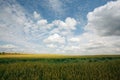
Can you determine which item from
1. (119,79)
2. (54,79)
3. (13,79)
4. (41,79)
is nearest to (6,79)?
(13,79)

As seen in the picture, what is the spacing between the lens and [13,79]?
7.55 metres

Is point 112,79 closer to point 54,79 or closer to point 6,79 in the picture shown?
point 54,79

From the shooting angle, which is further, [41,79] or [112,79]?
[41,79]

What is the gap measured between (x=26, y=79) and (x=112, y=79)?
14.6 feet

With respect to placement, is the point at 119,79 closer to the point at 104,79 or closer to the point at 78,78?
the point at 104,79

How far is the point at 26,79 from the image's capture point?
24.8 ft

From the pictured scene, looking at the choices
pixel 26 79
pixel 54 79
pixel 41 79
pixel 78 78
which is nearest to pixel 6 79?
pixel 26 79

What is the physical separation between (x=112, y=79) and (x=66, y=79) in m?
2.37

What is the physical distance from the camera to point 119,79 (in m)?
7.45

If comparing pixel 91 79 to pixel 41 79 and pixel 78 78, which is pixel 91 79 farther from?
pixel 41 79

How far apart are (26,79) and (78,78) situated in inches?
109

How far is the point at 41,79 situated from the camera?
7840 mm

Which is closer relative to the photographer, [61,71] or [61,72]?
[61,72]

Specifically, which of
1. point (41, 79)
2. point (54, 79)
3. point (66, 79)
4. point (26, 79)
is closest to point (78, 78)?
point (66, 79)
